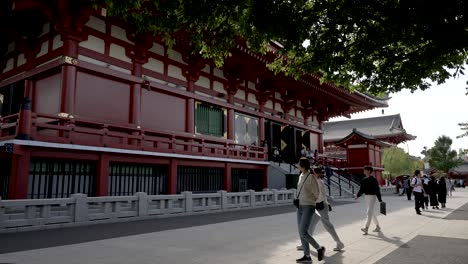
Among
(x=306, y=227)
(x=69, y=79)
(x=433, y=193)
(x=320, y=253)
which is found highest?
(x=69, y=79)

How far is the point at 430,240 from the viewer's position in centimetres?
749

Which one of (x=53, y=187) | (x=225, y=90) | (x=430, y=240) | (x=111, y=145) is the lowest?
(x=430, y=240)

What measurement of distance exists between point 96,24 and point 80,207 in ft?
21.3

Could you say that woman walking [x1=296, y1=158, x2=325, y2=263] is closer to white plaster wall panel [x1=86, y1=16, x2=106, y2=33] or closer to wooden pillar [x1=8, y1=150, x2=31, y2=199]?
wooden pillar [x1=8, y1=150, x2=31, y2=199]

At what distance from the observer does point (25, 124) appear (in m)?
9.41

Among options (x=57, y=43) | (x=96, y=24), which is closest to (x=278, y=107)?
(x=96, y=24)

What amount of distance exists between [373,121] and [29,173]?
50322mm

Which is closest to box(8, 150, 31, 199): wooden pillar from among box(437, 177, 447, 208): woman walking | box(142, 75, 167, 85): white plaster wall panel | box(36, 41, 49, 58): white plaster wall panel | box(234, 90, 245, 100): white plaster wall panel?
box(36, 41, 49, 58): white plaster wall panel

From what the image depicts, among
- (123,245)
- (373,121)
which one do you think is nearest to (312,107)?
(123,245)

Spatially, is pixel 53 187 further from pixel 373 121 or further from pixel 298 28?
pixel 373 121

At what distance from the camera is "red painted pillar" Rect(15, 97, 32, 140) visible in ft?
30.6

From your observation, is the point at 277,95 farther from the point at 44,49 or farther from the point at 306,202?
the point at 306,202

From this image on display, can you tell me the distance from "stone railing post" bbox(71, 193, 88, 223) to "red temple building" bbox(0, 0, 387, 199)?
152 cm

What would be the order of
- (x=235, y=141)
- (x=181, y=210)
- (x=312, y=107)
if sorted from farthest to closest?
(x=312, y=107) < (x=235, y=141) < (x=181, y=210)
